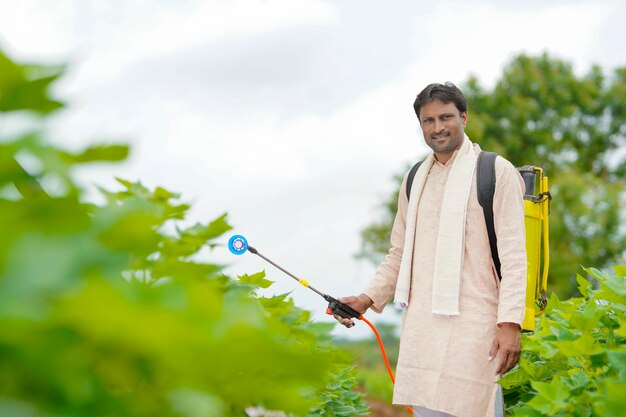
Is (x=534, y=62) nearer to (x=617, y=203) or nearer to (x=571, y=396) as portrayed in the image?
(x=617, y=203)

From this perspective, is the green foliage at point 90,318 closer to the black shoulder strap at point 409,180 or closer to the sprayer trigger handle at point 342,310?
the sprayer trigger handle at point 342,310

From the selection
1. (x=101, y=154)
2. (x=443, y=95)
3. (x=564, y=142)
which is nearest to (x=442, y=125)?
(x=443, y=95)

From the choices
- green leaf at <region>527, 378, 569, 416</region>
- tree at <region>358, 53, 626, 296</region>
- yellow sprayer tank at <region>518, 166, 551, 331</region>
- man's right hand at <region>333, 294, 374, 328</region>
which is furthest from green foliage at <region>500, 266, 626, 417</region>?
tree at <region>358, 53, 626, 296</region>

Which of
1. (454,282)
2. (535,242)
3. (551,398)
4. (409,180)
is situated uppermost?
(409,180)

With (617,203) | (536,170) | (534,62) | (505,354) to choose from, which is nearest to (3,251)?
(505,354)

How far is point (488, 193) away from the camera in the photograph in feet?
13.1

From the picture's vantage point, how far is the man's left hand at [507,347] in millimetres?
3703

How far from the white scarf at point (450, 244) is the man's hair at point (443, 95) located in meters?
0.23

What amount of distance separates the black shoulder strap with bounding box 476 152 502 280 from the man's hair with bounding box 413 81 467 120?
1.22 feet

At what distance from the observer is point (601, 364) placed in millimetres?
2289

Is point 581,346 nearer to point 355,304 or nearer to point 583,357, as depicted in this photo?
point 583,357

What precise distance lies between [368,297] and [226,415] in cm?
298

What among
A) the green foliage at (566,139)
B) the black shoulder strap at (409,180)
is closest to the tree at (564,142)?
the green foliage at (566,139)

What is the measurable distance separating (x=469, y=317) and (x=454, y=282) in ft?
0.61
